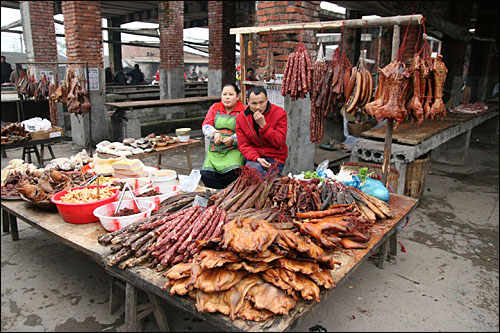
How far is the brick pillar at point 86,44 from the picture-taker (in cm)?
897

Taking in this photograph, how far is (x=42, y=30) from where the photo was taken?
10.9m

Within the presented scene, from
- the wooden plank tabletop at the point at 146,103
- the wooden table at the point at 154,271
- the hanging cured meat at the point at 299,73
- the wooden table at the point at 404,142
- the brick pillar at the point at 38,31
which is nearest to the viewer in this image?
the wooden table at the point at 154,271

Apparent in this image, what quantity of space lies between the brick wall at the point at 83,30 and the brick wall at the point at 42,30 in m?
2.17

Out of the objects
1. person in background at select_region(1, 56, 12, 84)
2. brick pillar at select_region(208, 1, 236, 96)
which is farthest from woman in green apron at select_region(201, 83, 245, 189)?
person in background at select_region(1, 56, 12, 84)

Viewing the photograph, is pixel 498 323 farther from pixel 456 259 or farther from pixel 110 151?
pixel 110 151

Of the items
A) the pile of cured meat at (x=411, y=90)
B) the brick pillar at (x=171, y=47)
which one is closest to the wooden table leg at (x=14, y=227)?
the pile of cured meat at (x=411, y=90)

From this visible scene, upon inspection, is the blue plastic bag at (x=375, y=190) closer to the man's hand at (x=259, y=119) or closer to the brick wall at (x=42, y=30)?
the man's hand at (x=259, y=119)

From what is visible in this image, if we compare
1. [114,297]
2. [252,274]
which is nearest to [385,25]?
[252,274]

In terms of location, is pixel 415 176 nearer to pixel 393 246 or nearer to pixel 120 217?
pixel 393 246

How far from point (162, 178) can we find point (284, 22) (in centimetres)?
354

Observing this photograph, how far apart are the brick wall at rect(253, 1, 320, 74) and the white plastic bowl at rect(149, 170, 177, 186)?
2.90 metres

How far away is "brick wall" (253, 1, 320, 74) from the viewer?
5871 millimetres

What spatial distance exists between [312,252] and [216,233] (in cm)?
71

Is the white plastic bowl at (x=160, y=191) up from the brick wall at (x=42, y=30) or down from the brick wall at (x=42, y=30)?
down
